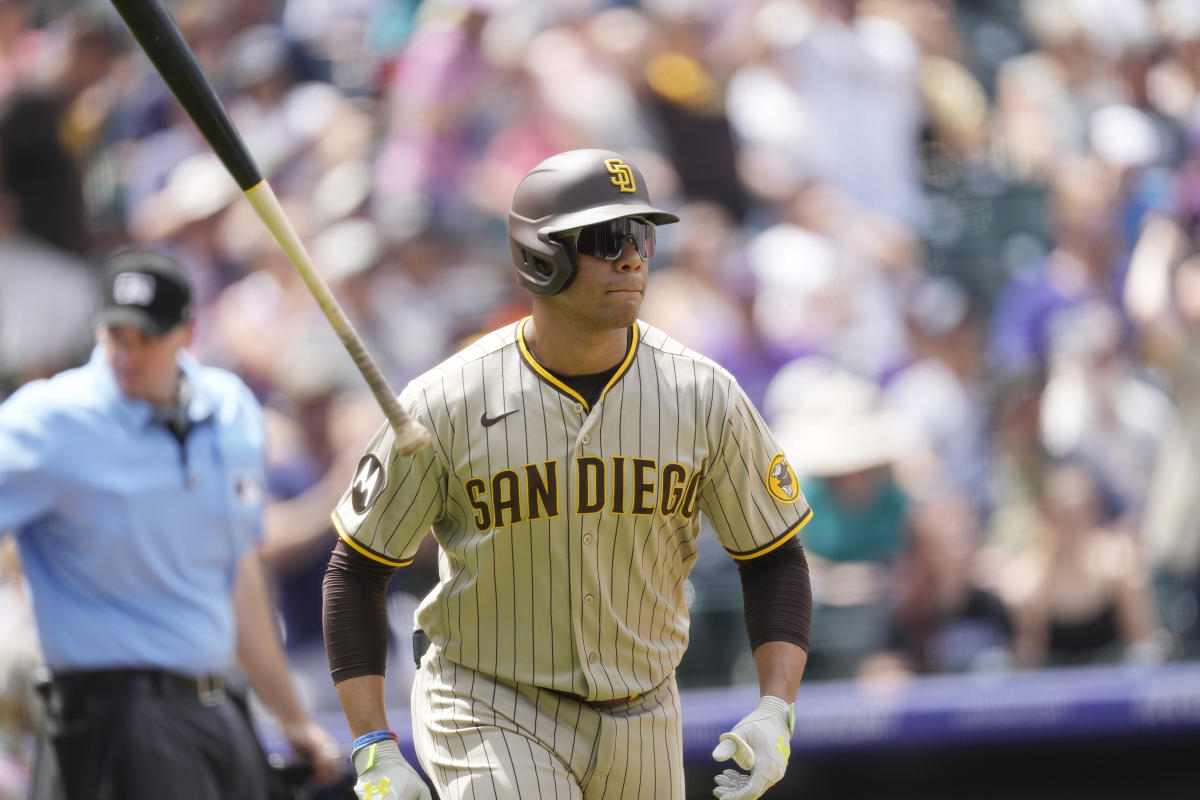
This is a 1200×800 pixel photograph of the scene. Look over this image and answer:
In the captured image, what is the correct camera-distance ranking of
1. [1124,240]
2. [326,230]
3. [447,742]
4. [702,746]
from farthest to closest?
1. [326,230]
2. [1124,240]
3. [702,746]
4. [447,742]

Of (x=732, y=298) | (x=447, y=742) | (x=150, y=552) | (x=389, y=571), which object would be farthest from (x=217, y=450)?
(x=732, y=298)

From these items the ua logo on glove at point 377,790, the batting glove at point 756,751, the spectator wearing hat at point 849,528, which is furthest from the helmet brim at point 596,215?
the spectator wearing hat at point 849,528

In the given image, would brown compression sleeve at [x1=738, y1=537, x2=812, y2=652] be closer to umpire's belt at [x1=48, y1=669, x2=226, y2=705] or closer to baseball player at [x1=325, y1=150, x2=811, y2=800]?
baseball player at [x1=325, y1=150, x2=811, y2=800]

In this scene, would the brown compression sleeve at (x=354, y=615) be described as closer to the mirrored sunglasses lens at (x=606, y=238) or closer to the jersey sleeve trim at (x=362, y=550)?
the jersey sleeve trim at (x=362, y=550)

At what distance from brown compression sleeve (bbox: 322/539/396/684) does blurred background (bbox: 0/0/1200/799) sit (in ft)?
8.76

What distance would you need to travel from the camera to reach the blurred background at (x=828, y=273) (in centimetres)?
644

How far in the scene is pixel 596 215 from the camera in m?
2.99

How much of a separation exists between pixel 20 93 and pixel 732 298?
12.6ft

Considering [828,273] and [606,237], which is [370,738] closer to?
[606,237]

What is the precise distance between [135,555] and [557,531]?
1.60 meters

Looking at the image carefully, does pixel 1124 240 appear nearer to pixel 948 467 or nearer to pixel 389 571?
pixel 948 467

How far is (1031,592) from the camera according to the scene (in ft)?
21.1

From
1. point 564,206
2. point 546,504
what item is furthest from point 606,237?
point 546,504

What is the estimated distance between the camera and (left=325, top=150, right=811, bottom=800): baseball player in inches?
119
